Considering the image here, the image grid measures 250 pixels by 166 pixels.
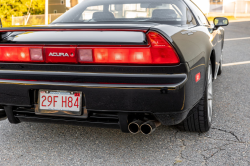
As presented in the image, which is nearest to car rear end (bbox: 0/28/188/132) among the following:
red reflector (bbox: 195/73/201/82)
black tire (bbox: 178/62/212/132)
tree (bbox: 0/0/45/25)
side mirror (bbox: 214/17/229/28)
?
red reflector (bbox: 195/73/201/82)

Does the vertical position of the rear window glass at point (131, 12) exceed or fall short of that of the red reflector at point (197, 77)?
it exceeds it

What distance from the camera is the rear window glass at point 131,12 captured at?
2.91m

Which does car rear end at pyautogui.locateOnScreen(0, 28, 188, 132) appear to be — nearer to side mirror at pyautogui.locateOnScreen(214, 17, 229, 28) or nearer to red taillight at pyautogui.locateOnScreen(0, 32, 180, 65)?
red taillight at pyautogui.locateOnScreen(0, 32, 180, 65)

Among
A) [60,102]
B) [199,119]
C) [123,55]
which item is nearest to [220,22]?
[199,119]

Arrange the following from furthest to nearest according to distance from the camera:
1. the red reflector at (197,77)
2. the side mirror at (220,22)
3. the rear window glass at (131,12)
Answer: the side mirror at (220,22) → the rear window glass at (131,12) → the red reflector at (197,77)

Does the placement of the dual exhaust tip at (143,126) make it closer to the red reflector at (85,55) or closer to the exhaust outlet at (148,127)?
the exhaust outlet at (148,127)

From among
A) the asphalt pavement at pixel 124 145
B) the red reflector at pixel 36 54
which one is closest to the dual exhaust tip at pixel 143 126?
the asphalt pavement at pixel 124 145

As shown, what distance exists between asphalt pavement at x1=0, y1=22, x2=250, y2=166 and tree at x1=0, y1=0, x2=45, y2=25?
67.6ft

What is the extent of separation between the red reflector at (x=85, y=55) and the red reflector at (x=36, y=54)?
31 cm

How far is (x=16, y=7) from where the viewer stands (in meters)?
22.5

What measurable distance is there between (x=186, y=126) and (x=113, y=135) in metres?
0.72

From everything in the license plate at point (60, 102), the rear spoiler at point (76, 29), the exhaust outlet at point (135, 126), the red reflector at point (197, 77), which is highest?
the rear spoiler at point (76, 29)

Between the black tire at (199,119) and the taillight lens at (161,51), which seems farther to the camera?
the black tire at (199,119)

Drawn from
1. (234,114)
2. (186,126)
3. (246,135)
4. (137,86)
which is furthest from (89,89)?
(234,114)
